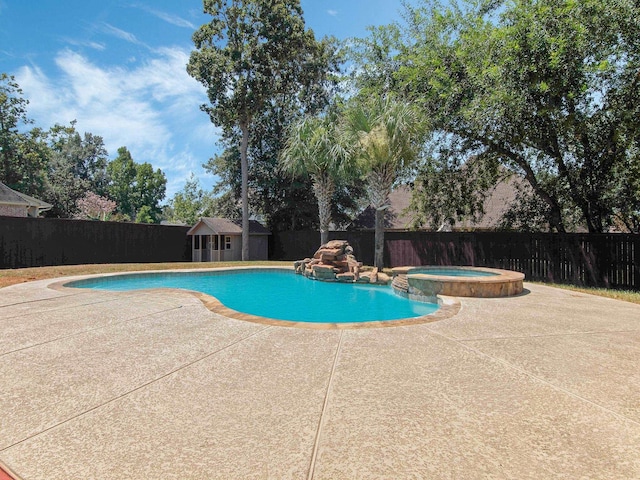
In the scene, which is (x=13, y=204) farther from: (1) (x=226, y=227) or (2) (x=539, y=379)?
(2) (x=539, y=379)

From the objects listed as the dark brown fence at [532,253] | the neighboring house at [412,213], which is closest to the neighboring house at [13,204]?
the dark brown fence at [532,253]

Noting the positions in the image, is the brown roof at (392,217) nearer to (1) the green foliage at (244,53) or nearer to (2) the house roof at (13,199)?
(1) the green foliage at (244,53)

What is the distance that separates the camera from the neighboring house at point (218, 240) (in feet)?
65.3

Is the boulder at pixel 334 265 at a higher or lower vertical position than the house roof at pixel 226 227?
lower

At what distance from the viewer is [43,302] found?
646 centimetres

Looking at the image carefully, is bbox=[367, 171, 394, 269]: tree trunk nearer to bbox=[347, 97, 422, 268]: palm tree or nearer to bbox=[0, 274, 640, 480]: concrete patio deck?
bbox=[347, 97, 422, 268]: palm tree

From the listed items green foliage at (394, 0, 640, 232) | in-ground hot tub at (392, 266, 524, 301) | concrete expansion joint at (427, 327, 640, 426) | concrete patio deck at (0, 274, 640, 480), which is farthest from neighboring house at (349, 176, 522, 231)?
concrete patio deck at (0, 274, 640, 480)

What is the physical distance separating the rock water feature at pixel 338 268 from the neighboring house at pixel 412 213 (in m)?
6.68

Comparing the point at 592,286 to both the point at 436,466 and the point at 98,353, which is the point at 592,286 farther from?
the point at 98,353

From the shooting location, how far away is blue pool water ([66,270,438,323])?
718cm

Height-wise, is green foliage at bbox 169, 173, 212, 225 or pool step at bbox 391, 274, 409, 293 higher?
green foliage at bbox 169, 173, 212, 225

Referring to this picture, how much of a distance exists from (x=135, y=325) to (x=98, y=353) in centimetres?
121

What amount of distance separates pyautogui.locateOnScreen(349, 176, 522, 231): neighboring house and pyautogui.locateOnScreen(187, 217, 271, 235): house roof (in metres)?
5.89

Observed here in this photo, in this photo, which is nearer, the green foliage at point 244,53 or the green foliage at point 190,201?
the green foliage at point 244,53
